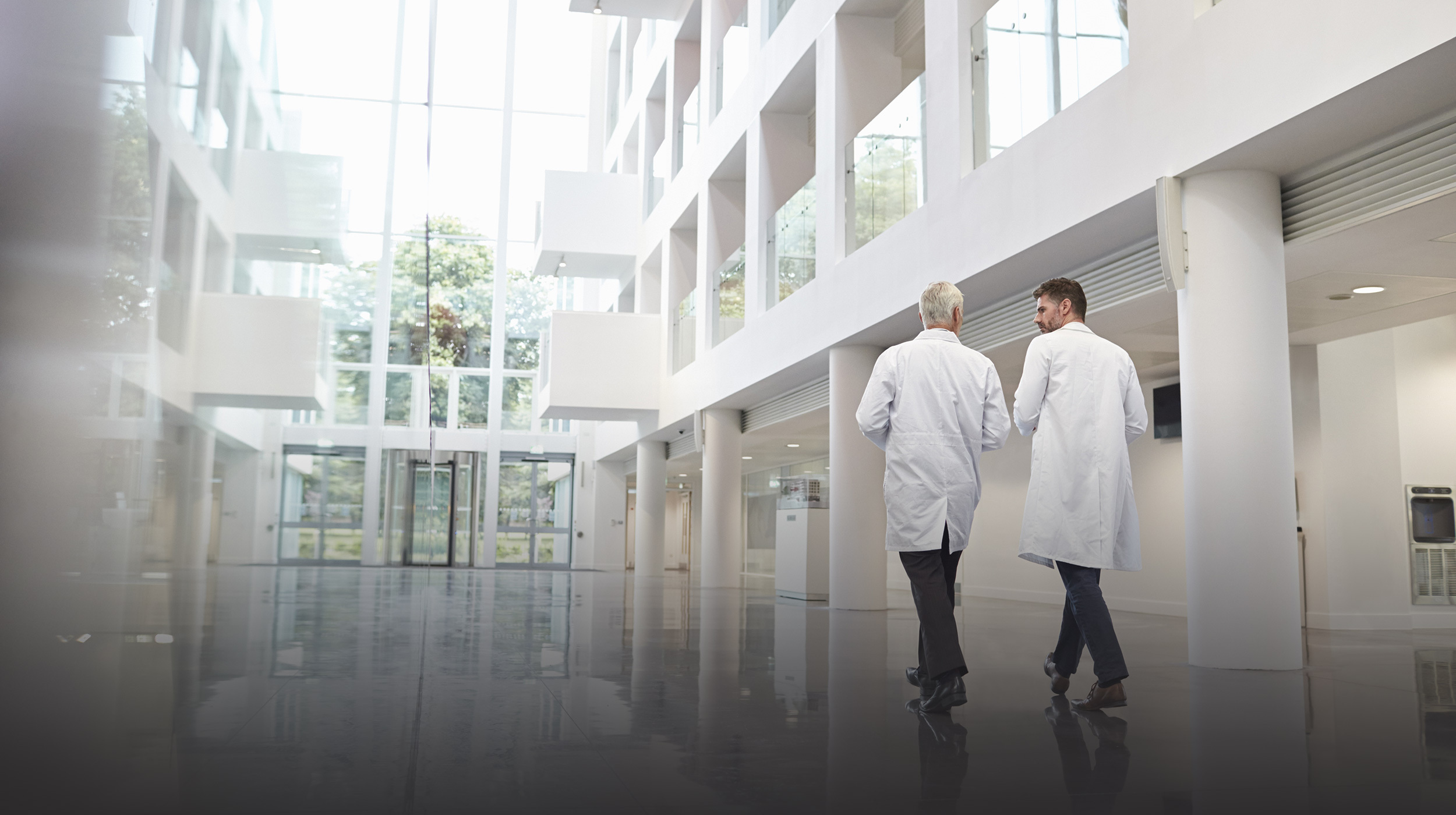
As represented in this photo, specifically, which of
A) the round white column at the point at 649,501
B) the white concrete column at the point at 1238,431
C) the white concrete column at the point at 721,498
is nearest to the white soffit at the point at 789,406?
the white concrete column at the point at 721,498

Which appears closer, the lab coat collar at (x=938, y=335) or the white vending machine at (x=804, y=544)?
the lab coat collar at (x=938, y=335)

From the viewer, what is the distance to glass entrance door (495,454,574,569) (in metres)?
29.0

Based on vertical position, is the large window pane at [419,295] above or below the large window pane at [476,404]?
below

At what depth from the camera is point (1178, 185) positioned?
20.1 feet

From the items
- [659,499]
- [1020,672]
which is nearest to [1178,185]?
[1020,672]

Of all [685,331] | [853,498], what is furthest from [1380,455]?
[685,331]

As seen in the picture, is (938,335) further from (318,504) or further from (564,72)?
(564,72)

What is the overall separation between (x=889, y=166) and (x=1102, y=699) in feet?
24.0

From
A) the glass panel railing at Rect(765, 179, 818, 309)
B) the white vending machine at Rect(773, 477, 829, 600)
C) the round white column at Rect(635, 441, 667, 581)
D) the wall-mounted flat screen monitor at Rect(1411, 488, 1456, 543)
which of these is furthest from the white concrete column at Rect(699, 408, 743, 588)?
the wall-mounted flat screen monitor at Rect(1411, 488, 1456, 543)

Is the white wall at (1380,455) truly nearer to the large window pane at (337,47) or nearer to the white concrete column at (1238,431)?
the white concrete column at (1238,431)

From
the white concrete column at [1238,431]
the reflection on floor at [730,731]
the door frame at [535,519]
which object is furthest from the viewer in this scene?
the door frame at [535,519]

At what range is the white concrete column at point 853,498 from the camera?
1109 centimetres

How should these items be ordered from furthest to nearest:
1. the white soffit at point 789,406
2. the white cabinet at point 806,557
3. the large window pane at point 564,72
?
the large window pane at point 564,72
the white soffit at point 789,406
the white cabinet at point 806,557

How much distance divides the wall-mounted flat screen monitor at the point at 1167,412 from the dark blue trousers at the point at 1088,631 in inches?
307
